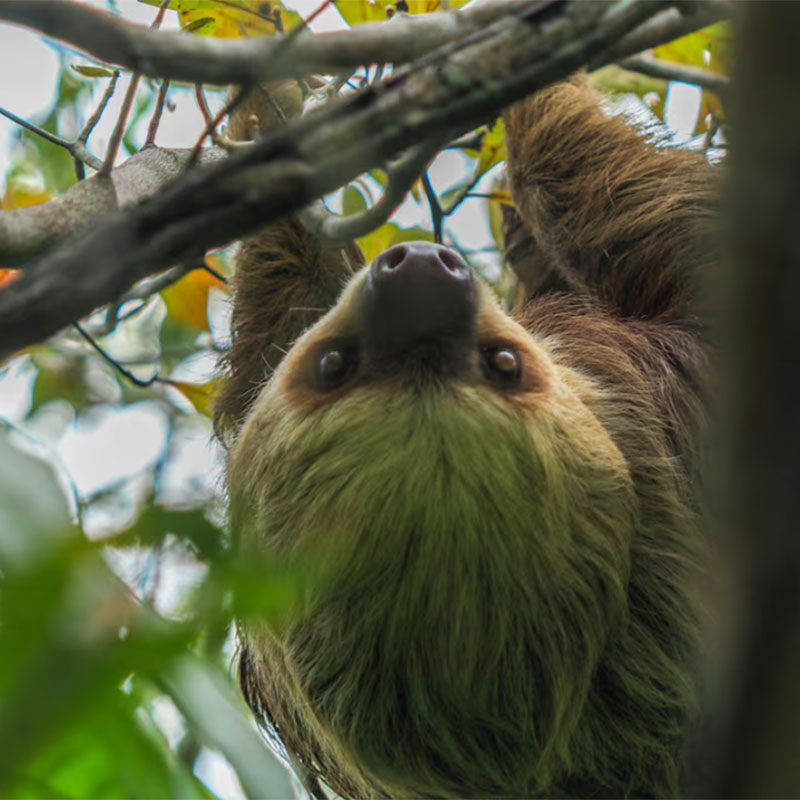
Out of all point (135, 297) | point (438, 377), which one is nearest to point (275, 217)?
point (438, 377)

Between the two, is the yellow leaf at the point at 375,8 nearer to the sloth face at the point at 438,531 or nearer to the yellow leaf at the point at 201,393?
the sloth face at the point at 438,531

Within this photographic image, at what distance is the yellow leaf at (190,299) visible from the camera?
6.04 metres

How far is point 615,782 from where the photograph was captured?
4535mm

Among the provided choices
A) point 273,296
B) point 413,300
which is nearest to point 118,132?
point 413,300

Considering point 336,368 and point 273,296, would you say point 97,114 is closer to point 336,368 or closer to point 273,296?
point 336,368

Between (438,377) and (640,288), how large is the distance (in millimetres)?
2345

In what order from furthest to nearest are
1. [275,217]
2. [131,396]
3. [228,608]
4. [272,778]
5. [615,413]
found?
1. [131,396]
2. [615,413]
3. [275,217]
4. [272,778]
5. [228,608]

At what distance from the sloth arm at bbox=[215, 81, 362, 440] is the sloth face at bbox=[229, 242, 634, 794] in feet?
5.11

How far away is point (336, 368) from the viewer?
166 inches

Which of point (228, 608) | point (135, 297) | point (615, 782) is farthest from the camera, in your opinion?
point (135, 297)

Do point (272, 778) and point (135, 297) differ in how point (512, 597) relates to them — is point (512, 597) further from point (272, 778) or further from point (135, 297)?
point (135, 297)

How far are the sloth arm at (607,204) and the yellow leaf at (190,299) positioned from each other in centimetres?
204

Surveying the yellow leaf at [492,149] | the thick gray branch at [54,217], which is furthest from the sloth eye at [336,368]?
the yellow leaf at [492,149]

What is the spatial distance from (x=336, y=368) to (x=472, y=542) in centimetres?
97
